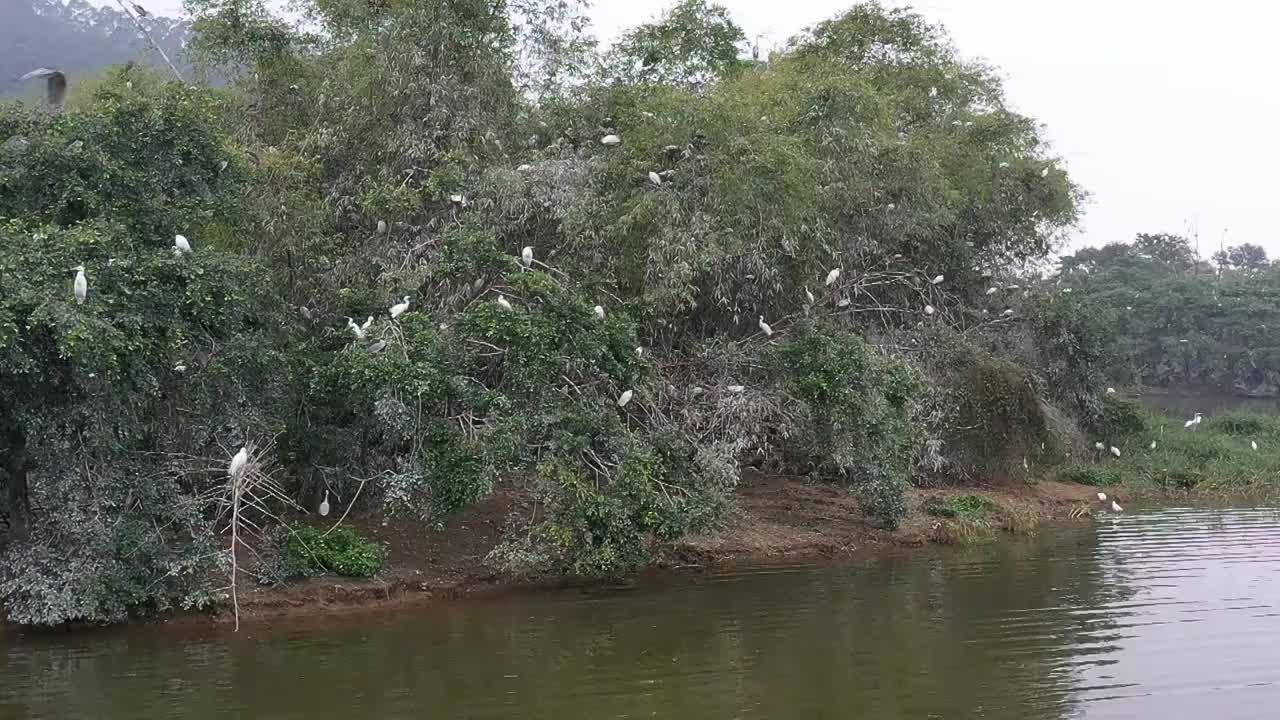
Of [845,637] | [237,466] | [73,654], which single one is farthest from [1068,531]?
[73,654]

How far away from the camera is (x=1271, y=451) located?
19.0 m

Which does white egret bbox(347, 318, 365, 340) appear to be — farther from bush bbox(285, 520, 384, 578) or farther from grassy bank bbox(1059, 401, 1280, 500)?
grassy bank bbox(1059, 401, 1280, 500)

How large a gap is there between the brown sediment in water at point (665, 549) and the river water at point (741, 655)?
422 mm

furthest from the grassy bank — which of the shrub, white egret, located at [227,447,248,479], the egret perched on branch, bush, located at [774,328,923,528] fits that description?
the egret perched on branch

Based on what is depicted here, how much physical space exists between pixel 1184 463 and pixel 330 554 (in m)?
14.2

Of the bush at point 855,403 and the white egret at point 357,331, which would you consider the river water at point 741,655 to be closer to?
the bush at point 855,403

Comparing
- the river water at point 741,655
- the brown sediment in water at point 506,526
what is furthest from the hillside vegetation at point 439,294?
the river water at point 741,655

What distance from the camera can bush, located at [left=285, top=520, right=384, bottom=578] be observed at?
30.0ft

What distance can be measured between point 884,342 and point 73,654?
29.2 ft

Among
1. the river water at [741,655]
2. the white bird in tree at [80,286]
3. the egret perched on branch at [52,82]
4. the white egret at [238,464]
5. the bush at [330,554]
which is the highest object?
the egret perched on branch at [52,82]

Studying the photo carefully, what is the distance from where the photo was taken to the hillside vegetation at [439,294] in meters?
8.06

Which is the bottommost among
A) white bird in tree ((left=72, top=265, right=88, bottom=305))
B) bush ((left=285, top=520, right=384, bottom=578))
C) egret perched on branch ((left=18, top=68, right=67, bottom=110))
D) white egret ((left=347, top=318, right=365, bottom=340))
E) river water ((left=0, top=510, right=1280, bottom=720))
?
river water ((left=0, top=510, right=1280, bottom=720))

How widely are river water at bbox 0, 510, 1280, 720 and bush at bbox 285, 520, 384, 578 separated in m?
0.63

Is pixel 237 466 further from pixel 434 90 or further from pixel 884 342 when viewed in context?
pixel 884 342
